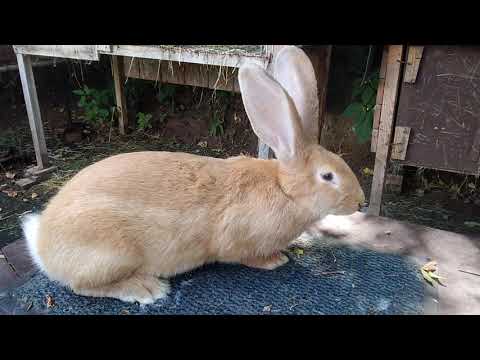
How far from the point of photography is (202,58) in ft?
8.45

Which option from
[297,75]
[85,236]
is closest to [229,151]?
[297,75]

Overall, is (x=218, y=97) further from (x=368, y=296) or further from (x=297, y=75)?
(x=368, y=296)

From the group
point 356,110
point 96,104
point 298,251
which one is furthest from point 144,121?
point 298,251

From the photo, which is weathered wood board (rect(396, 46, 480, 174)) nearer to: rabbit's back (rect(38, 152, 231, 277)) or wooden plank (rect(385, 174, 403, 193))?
wooden plank (rect(385, 174, 403, 193))

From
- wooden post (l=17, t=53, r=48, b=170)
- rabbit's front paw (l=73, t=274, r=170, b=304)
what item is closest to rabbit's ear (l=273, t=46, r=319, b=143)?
rabbit's front paw (l=73, t=274, r=170, b=304)

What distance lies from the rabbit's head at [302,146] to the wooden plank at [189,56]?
68 centimetres

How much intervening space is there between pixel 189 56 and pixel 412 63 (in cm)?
135

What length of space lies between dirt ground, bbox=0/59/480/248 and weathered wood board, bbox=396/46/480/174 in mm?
930

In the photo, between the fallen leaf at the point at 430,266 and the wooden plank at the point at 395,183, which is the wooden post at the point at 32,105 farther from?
the fallen leaf at the point at 430,266

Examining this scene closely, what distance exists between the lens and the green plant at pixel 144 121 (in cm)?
485

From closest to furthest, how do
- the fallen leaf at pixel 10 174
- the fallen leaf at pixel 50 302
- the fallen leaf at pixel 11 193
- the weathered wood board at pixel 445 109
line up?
1. the fallen leaf at pixel 50 302
2. the weathered wood board at pixel 445 109
3. the fallen leaf at pixel 11 193
4. the fallen leaf at pixel 10 174

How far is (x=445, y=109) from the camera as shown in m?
2.43

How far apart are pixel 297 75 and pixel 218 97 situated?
3.12 m

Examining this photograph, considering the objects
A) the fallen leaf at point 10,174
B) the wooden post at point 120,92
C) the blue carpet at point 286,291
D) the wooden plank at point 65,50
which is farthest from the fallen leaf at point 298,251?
Answer: the wooden post at point 120,92
